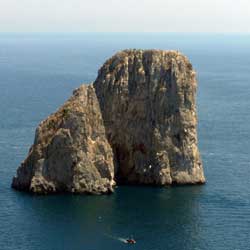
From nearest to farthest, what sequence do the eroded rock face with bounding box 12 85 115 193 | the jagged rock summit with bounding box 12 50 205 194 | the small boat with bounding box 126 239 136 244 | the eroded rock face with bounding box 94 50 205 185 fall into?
1. the small boat with bounding box 126 239 136 244
2. the eroded rock face with bounding box 12 85 115 193
3. the jagged rock summit with bounding box 12 50 205 194
4. the eroded rock face with bounding box 94 50 205 185

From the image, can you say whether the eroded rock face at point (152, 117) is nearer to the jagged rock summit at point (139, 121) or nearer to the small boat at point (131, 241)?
the jagged rock summit at point (139, 121)

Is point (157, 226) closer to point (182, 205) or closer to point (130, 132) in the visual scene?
point (182, 205)

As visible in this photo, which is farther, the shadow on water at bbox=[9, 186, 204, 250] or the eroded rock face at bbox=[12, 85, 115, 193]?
the eroded rock face at bbox=[12, 85, 115, 193]

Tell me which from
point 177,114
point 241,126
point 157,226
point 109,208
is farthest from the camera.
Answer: point 241,126

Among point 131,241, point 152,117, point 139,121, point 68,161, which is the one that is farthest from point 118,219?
point 152,117

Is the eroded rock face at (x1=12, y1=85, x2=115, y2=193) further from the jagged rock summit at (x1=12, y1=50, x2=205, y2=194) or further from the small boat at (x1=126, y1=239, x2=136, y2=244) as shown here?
the small boat at (x1=126, y1=239, x2=136, y2=244)

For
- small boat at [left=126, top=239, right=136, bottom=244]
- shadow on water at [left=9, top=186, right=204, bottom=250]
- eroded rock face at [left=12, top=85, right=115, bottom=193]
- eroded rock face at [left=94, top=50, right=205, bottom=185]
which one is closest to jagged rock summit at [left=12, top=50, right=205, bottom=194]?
eroded rock face at [left=94, top=50, right=205, bottom=185]

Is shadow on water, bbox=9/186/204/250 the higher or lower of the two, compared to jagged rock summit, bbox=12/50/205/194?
lower

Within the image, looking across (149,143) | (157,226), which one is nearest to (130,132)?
(149,143)
